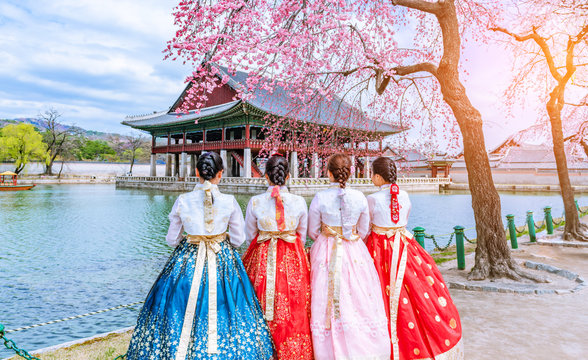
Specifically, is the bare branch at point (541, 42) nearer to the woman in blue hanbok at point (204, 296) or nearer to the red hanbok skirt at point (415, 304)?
the red hanbok skirt at point (415, 304)

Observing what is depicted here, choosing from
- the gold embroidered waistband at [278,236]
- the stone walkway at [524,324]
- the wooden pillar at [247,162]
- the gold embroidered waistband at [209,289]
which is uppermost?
the wooden pillar at [247,162]

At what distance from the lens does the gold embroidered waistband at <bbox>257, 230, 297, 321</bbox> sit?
7.88 ft

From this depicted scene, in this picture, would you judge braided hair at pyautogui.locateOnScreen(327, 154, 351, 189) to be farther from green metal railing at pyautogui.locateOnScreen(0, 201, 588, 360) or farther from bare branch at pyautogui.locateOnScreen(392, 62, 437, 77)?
bare branch at pyautogui.locateOnScreen(392, 62, 437, 77)

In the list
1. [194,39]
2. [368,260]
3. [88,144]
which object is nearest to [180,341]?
[368,260]

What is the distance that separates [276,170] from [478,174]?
3706 millimetres

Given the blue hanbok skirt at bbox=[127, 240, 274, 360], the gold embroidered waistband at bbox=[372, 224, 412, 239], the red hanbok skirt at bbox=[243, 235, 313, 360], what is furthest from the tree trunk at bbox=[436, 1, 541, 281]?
the blue hanbok skirt at bbox=[127, 240, 274, 360]

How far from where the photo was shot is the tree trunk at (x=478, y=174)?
4.93 m

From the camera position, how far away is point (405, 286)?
107 inches

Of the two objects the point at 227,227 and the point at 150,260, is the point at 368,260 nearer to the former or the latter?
the point at 227,227

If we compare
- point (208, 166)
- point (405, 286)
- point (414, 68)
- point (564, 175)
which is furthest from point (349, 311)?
point (564, 175)

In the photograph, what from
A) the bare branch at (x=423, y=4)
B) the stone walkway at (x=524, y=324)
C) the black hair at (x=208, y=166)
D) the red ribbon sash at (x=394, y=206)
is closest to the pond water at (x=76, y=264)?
the black hair at (x=208, y=166)

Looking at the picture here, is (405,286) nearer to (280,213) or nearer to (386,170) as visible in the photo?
(386,170)

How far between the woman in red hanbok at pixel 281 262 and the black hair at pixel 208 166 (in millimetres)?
393

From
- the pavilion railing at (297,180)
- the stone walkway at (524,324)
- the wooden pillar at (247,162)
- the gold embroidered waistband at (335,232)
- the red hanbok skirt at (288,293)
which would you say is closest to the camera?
the red hanbok skirt at (288,293)
